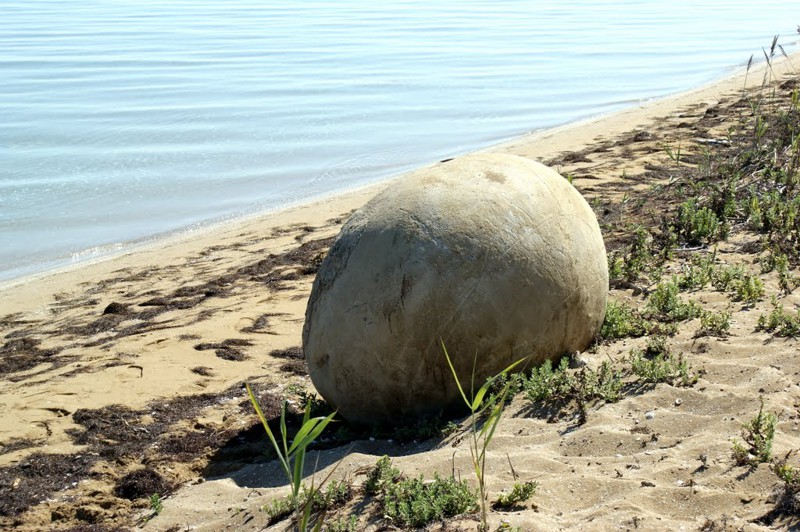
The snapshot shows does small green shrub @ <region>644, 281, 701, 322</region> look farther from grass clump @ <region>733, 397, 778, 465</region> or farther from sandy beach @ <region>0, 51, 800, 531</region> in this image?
grass clump @ <region>733, 397, 778, 465</region>

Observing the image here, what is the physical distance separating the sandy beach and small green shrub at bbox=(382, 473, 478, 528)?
0.09 meters

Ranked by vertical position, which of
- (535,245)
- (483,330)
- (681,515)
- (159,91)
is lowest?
(681,515)

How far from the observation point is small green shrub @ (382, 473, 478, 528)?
377 centimetres

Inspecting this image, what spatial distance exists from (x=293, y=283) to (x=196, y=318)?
1.11 metres

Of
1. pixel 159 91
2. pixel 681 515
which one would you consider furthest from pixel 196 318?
pixel 159 91

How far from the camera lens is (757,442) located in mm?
3943

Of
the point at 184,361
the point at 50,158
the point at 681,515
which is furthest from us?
the point at 50,158

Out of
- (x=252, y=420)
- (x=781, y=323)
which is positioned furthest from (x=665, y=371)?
(x=252, y=420)

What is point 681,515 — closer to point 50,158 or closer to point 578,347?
point 578,347

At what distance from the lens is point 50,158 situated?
1577cm

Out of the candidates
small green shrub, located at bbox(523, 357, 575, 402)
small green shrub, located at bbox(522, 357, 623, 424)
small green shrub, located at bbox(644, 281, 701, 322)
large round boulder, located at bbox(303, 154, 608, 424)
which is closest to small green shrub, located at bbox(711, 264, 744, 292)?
small green shrub, located at bbox(644, 281, 701, 322)

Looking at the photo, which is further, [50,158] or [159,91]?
[159,91]

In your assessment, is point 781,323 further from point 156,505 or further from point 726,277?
point 156,505

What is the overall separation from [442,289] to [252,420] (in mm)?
1776
